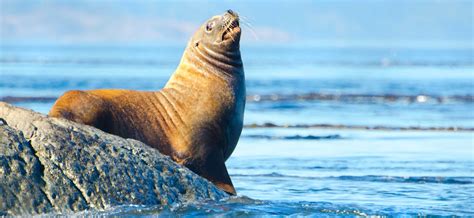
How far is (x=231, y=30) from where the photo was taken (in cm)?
1119

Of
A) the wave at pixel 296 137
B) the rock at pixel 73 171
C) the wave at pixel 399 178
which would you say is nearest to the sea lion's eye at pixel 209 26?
the wave at pixel 399 178

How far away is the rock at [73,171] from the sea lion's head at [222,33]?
2.40 metres

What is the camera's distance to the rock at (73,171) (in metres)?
8.25

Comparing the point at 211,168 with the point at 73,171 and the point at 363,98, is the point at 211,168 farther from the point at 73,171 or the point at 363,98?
the point at 363,98

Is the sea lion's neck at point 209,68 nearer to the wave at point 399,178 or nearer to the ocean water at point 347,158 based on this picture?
the ocean water at point 347,158

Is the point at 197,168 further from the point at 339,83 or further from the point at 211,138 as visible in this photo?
the point at 339,83

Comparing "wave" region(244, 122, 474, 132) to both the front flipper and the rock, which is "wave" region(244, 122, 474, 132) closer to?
the front flipper

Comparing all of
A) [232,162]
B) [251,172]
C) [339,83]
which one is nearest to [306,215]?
[251,172]

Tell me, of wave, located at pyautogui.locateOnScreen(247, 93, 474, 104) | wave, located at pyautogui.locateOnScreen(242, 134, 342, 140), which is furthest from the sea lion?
wave, located at pyautogui.locateOnScreen(247, 93, 474, 104)

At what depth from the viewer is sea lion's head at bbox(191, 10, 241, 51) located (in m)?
11.2

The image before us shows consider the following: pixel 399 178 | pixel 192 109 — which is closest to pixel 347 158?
pixel 399 178

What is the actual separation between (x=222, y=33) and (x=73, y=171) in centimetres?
321

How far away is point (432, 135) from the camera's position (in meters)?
18.8

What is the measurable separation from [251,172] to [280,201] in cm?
319
